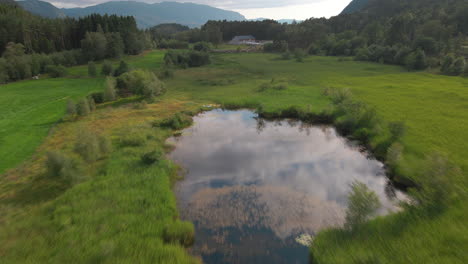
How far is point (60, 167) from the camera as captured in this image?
23.1 metres

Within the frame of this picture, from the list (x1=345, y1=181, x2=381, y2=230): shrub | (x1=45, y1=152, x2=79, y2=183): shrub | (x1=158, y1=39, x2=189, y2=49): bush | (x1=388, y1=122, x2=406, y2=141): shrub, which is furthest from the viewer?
(x1=158, y1=39, x2=189, y2=49): bush

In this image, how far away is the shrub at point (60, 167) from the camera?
22.5 meters

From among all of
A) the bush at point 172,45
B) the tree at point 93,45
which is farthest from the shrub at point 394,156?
the bush at point 172,45

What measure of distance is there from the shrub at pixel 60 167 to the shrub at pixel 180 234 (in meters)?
11.9

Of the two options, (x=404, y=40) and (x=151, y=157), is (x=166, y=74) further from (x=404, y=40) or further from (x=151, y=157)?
(x=404, y=40)

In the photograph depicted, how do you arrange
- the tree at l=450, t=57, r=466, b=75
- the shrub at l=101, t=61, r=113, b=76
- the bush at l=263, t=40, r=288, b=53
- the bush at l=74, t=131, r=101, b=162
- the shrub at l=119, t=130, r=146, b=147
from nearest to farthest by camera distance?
the bush at l=74, t=131, r=101, b=162 < the shrub at l=119, t=130, r=146, b=147 < the tree at l=450, t=57, r=466, b=75 < the shrub at l=101, t=61, r=113, b=76 < the bush at l=263, t=40, r=288, b=53

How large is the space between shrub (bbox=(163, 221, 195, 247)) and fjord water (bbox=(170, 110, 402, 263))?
0.66m

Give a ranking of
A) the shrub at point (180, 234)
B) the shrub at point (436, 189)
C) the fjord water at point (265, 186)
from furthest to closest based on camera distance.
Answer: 1. the fjord water at point (265, 186)
2. the shrub at point (436, 189)
3. the shrub at point (180, 234)

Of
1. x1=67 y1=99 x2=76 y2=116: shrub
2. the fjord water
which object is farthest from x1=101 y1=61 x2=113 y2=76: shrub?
the fjord water

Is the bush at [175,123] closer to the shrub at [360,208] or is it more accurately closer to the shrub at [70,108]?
the shrub at [70,108]

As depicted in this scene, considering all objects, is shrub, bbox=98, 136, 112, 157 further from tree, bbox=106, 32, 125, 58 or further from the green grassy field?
tree, bbox=106, 32, 125, 58

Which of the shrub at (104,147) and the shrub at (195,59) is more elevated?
the shrub at (195,59)

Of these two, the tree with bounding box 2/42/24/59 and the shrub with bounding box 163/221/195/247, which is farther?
the tree with bounding box 2/42/24/59

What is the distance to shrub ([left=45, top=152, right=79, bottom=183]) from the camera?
22.5 meters
